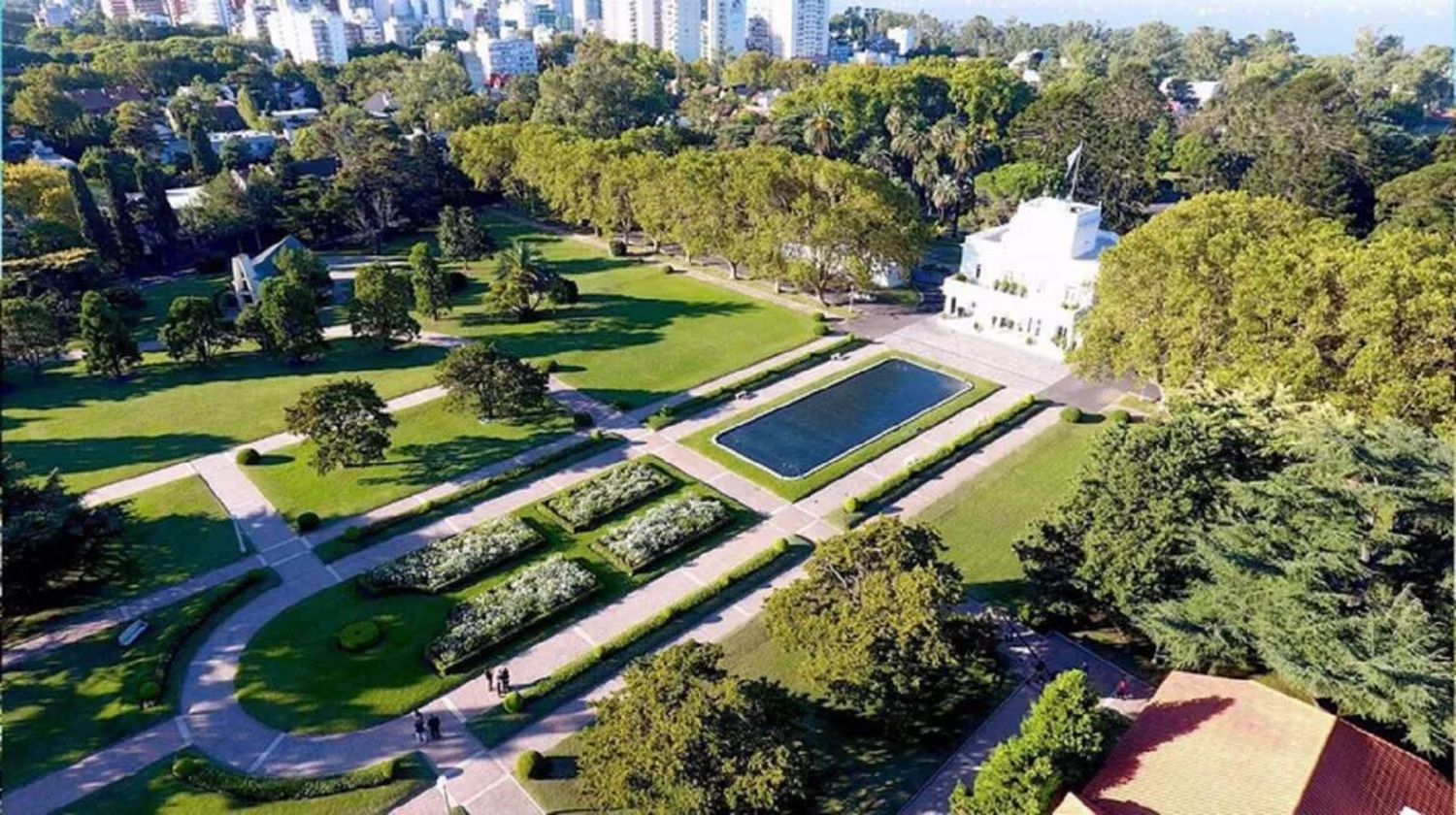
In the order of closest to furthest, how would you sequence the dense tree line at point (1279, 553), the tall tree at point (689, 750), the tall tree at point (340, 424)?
the tall tree at point (689, 750) → the dense tree line at point (1279, 553) → the tall tree at point (340, 424)

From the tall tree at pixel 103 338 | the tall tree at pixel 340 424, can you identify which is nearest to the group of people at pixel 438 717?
the tall tree at pixel 340 424

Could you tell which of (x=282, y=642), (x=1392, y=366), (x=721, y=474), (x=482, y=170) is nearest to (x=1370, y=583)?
(x=1392, y=366)

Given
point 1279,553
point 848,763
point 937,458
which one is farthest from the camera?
point 937,458

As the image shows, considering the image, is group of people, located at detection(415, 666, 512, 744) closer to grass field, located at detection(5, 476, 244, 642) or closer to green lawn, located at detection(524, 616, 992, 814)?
green lawn, located at detection(524, 616, 992, 814)

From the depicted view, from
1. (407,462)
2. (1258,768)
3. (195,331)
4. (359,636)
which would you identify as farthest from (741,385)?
(195,331)

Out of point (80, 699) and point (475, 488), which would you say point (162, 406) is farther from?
point (80, 699)

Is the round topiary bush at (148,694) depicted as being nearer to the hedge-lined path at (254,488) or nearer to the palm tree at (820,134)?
the hedge-lined path at (254,488)
